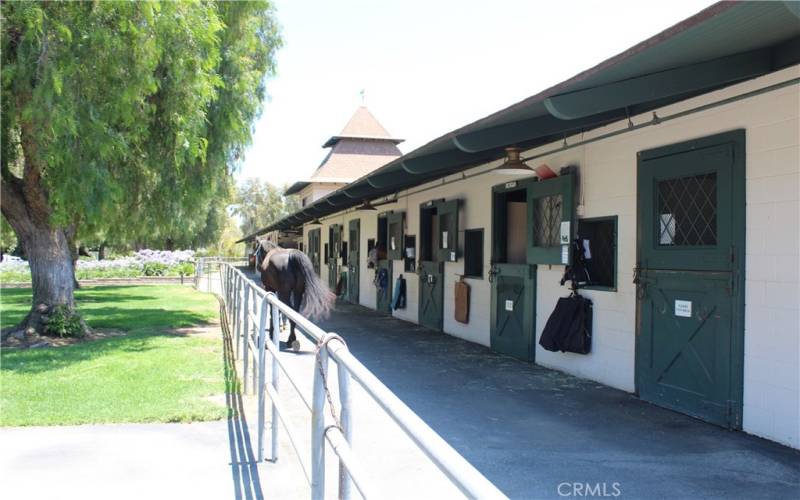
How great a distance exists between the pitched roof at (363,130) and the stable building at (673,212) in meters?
24.7

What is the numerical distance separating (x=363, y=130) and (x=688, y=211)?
2947 cm

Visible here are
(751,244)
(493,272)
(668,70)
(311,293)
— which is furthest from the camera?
(493,272)

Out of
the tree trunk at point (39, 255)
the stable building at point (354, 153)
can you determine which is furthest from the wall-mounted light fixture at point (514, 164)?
the stable building at point (354, 153)

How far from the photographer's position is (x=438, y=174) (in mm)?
11344

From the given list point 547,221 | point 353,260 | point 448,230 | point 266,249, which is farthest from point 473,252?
point 353,260

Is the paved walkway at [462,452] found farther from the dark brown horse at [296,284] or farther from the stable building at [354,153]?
the stable building at [354,153]

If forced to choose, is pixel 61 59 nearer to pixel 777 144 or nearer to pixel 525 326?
pixel 525 326

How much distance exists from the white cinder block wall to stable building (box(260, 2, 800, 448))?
13 mm

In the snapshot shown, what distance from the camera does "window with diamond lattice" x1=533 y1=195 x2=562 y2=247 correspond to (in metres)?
8.16

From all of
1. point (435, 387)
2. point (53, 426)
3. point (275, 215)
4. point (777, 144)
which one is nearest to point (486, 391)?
point (435, 387)

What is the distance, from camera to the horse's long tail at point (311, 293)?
28.6 ft

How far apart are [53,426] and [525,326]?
18.3 feet

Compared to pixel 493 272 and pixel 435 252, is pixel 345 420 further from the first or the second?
pixel 435 252

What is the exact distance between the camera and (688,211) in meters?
5.87
